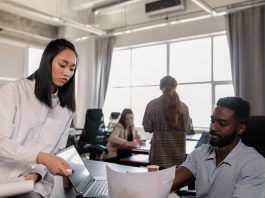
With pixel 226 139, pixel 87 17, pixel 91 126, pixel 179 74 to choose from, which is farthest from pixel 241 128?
pixel 87 17

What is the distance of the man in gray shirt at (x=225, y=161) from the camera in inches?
49.1

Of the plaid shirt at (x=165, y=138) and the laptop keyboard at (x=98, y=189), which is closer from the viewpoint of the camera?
the laptop keyboard at (x=98, y=189)

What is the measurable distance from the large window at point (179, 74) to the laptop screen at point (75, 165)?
12.4 feet

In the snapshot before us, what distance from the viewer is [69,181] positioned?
54.0 inches

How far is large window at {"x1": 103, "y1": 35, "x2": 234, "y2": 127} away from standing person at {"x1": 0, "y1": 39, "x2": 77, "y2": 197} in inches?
159

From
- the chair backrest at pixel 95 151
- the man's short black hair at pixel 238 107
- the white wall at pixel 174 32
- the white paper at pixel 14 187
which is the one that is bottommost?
the chair backrest at pixel 95 151

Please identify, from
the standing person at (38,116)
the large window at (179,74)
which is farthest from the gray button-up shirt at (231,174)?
the large window at (179,74)

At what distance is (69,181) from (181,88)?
183 inches

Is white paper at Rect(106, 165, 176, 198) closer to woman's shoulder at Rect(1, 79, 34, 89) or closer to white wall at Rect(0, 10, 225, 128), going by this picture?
woman's shoulder at Rect(1, 79, 34, 89)

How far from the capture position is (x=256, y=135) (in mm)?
1552

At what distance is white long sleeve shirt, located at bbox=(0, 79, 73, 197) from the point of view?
3.28 feet

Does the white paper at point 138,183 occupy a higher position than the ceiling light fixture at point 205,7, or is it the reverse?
the ceiling light fixture at point 205,7

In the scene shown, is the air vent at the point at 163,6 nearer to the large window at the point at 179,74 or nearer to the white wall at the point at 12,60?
the large window at the point at 179,74

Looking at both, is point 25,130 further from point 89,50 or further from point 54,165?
point 89,50
